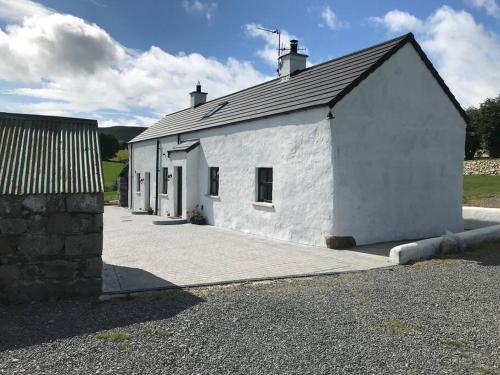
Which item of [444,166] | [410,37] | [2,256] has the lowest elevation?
[2,256]

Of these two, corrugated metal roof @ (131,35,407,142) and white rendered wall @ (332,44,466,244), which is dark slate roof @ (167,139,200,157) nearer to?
corrugated metal roof @ (131,35,407,142)

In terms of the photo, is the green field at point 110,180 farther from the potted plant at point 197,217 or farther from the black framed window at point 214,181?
the black framed window at point 214,181

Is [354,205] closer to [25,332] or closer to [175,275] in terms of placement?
[175,275]

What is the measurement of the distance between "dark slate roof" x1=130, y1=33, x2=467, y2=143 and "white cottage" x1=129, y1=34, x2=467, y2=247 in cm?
5

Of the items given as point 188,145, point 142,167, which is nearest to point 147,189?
point 142,167

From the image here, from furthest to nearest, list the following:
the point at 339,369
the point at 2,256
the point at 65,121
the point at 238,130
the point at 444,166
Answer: the point at 238,130
the point at 444,166
the point at 65,121
the point at 2,256
the point at 339,369

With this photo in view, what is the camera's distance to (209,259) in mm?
9531

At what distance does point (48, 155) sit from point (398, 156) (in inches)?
376

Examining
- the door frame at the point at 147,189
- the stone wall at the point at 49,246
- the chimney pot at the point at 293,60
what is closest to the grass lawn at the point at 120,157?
the door frame at the point at 147,189

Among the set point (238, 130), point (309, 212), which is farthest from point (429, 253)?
point (238, 130)

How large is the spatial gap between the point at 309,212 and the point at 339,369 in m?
7.93

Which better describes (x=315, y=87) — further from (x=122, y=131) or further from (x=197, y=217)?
(x=122, y=131)

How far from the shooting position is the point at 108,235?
13797 mm

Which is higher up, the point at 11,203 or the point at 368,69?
the point at 368,69
